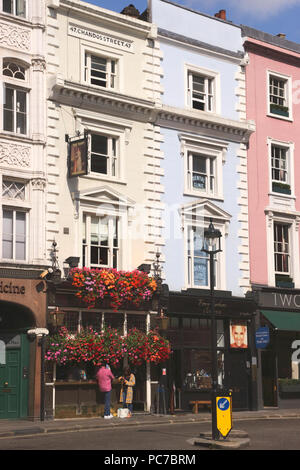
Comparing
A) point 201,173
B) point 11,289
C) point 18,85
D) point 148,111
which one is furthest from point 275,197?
point 11,289

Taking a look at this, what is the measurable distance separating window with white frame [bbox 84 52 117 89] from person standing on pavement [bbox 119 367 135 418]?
10628 mm

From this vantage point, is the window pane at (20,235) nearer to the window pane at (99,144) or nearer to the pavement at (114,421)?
the window pane at (99,144)

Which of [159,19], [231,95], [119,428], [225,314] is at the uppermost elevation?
[159,19]

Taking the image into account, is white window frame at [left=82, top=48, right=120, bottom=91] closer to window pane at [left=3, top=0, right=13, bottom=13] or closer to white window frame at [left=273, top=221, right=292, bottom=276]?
window pane at [left=3, top=0, right=13, bottom=13]

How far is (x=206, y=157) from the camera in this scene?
1238 inches

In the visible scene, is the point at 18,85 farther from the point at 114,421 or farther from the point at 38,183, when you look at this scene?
the point at 114,421

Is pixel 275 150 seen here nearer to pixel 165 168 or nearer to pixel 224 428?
pixel 165 168

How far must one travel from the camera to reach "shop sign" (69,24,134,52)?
92.0 ft

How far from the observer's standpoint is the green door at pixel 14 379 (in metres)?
25.2

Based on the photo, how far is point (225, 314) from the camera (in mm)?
30250

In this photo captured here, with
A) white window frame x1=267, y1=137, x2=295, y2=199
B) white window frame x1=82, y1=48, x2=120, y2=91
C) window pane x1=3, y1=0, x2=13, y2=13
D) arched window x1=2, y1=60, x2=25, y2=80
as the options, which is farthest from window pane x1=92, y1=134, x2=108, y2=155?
white window frame x1=267, y1=137, x2=295, y2=199

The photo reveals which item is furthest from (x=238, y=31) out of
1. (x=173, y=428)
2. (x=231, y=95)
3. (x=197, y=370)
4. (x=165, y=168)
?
(x=173, y=428)

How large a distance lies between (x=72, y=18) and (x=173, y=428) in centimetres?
1511

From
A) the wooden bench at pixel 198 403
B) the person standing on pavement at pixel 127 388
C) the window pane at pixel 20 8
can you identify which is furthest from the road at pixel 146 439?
the window pane at pixel 20 8
